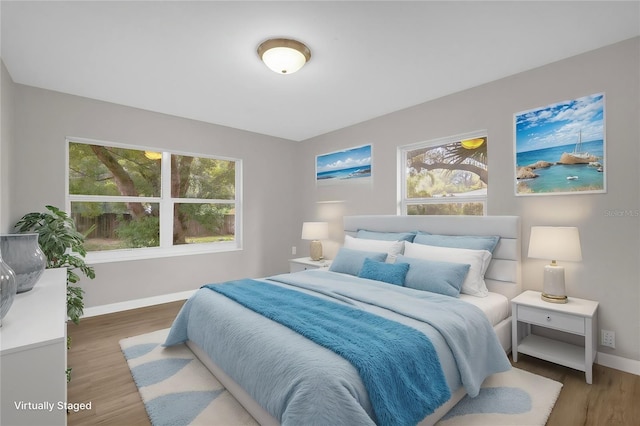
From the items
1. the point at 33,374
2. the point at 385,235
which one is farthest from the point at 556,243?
the point at 33,374

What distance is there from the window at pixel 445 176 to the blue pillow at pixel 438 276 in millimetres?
961

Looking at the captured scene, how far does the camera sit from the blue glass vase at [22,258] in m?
1.61

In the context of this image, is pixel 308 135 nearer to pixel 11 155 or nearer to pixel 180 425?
pixel 11 155

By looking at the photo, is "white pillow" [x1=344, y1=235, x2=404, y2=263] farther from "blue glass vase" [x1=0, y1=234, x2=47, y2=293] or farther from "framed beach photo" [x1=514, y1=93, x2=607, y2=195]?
"blue glass vase" [x1=0, y1=234, x2=47, y2=293]

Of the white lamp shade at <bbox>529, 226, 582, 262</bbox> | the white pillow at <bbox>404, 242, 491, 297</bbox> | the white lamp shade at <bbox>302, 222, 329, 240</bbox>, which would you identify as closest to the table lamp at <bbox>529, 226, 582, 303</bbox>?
the white lamp shade at <bbox>529, 226, 582, 262</bbox>

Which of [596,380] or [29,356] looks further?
[596,380]

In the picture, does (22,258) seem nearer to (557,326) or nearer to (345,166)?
(557,326)

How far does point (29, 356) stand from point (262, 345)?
0.98 m

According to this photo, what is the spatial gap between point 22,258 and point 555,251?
3.43 meters

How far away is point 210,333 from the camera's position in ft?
7.24

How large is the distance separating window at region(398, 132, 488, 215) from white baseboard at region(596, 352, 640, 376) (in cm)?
147

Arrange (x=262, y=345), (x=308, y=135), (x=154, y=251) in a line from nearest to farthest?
(x=262, y=345) → (x=154, y=251) → (x=308, y=135)

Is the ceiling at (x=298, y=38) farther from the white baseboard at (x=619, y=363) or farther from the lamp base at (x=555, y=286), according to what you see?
the white baseboard at (x=619, y=363)

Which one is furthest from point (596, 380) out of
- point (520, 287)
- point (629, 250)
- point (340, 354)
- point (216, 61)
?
point (216, 61)
